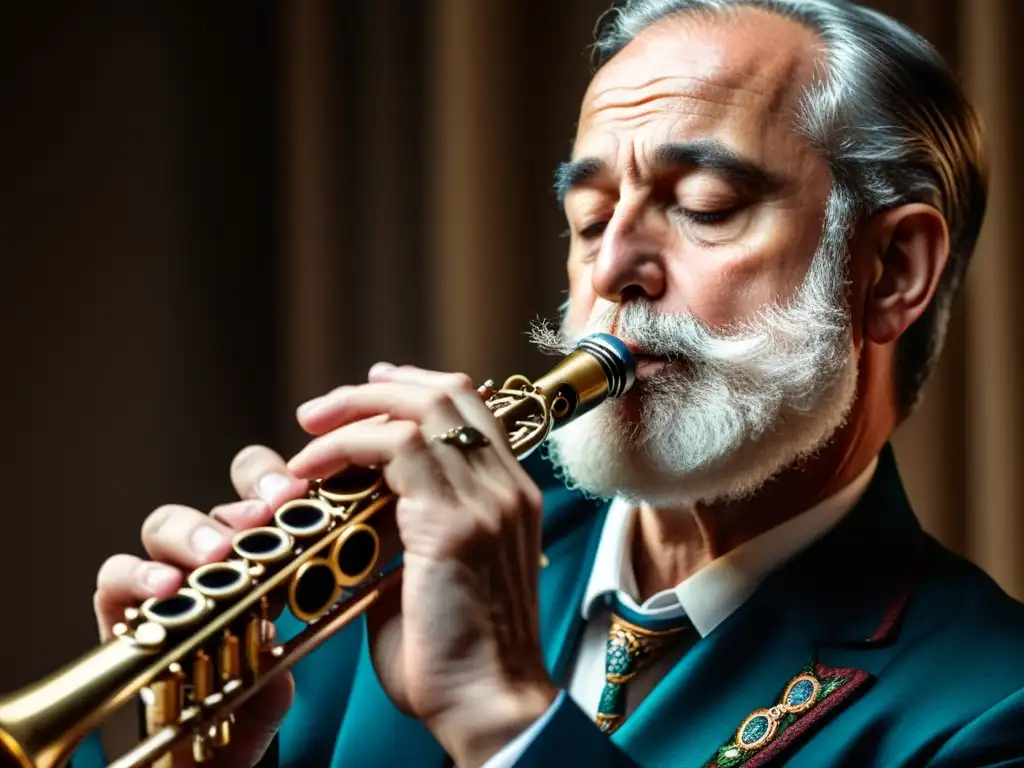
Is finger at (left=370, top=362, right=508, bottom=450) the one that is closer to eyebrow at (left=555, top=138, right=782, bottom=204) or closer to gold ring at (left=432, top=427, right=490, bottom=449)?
gold ring at (left=432, top=427, right=490, bottom=449)

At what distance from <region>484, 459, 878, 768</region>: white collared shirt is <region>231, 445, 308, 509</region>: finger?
1.19 feet

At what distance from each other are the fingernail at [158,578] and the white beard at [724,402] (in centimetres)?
42

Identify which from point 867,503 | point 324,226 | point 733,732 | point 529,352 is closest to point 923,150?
point 867,503

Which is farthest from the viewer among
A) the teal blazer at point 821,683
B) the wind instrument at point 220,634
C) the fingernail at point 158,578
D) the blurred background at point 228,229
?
the blurred background at point 228,229

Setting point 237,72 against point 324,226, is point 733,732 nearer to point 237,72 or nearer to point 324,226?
point 324,226

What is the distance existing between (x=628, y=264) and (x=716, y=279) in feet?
0.27

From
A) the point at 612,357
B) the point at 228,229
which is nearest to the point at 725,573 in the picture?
the point at 612,357

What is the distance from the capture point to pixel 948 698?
3.40ft

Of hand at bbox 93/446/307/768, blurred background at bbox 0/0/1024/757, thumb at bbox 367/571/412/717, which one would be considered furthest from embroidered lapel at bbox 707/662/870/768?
blurred background at bbox 0/0/1024/757

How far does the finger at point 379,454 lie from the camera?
898 millimetres

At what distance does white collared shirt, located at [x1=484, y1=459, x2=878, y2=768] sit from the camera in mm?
1154

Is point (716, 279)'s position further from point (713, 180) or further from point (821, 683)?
point (821, 683)

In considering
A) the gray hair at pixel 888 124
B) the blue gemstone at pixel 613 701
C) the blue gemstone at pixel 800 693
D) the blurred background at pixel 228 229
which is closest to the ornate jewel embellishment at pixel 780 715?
the blue gemstone at pixel 800 693

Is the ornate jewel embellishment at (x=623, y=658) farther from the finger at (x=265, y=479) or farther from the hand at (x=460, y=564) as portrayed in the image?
the finger at (x=265, y=479)
